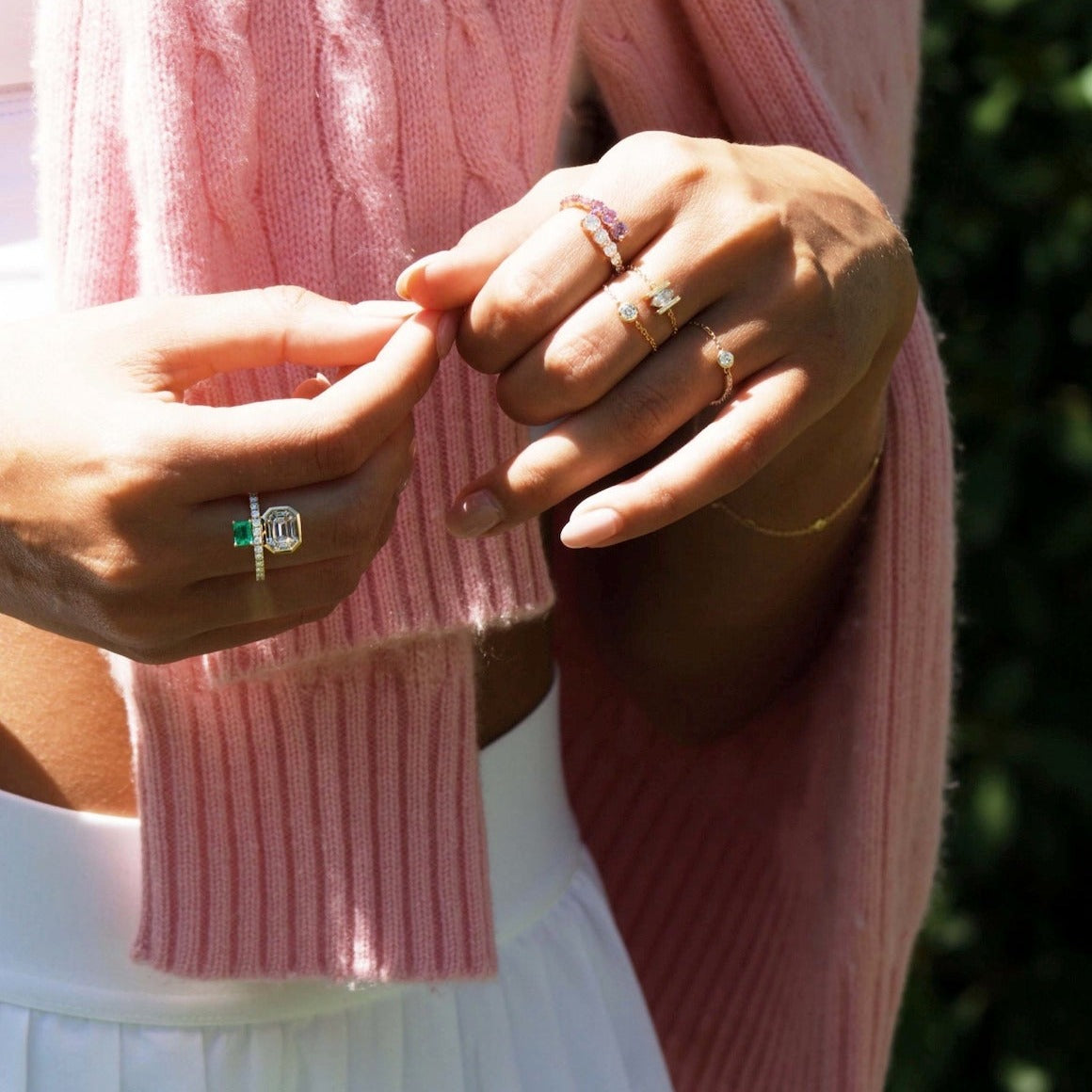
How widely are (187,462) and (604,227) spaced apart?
22cm

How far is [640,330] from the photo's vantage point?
0.64 m

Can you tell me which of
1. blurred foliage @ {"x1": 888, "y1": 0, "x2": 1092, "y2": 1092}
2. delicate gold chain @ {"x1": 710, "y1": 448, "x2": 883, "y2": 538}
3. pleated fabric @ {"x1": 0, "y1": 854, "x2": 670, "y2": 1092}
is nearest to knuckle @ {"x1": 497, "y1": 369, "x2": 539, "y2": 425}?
delicate gold chain @ {"x1": 710, "y1": 448, "x2": 883, "y2": 538}

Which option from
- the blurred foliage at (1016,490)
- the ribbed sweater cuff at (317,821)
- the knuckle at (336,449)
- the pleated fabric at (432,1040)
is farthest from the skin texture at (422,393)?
the blurred foliage at (1016,490)

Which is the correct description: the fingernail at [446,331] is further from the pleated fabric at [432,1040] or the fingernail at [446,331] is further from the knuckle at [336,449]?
the pleated fabric at [432,1040]

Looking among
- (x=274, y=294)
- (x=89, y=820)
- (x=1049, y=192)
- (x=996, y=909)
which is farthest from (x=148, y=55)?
(x=996, y=909)

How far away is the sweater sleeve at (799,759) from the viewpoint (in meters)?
0.90

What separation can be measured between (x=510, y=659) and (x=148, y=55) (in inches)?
16.9

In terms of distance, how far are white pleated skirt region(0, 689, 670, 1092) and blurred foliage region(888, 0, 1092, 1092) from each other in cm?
111

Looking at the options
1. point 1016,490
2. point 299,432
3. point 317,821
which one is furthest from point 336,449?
point 1016,490

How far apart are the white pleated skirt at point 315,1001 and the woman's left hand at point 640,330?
30 cm

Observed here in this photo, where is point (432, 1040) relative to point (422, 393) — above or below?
below

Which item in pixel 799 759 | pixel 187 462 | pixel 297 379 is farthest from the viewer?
pixel 799 759

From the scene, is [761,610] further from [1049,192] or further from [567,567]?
[1049,192]

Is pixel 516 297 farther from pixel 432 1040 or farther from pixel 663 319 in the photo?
pixel 432 1040
